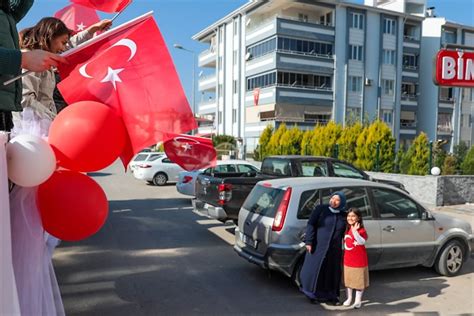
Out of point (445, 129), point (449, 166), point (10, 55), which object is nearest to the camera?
point (10, 55)

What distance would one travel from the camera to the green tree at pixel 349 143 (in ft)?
62.2

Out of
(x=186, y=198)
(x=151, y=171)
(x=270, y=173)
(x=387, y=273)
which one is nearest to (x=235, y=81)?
(x=151, y=171)

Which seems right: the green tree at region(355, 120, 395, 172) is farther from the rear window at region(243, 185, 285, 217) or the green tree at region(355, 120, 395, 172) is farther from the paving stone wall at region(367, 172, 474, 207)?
the rear window at region(243, 185, 285, 217)

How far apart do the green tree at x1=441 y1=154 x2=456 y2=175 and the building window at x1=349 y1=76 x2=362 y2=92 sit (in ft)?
86.0

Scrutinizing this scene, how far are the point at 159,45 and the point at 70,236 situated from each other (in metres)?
1.45

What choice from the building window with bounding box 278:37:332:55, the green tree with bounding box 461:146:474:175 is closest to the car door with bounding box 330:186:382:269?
the green tree with bounding box 461:146:474:175

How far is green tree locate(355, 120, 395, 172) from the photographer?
1739 cm

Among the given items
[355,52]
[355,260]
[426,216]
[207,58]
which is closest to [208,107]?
[207,58]

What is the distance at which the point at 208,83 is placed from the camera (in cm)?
5147

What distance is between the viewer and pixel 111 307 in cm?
502

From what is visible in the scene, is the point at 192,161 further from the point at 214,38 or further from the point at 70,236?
the point at 214,38

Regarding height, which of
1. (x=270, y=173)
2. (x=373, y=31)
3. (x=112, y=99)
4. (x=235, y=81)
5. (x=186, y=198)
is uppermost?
(x=373, y=31)

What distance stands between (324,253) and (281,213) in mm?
807

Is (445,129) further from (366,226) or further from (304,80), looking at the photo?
(366,226)
